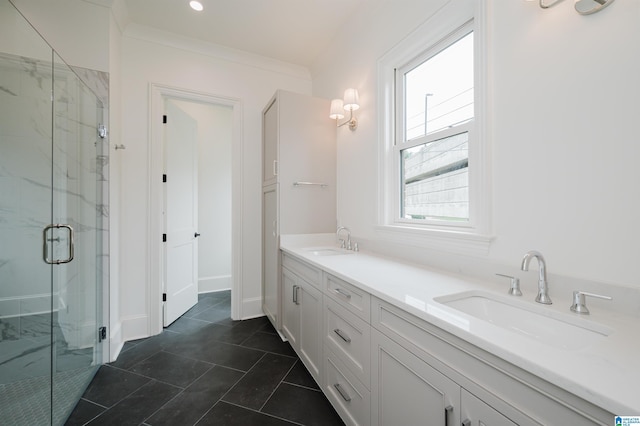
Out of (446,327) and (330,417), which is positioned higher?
(446,327)

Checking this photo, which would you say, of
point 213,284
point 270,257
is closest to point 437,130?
point 270,257

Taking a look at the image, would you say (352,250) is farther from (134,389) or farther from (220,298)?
(220,298)

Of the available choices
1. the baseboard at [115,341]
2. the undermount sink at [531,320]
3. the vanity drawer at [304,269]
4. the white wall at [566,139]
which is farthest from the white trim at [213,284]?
the undermount sink at [531,320]

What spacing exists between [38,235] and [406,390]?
2.24 metres

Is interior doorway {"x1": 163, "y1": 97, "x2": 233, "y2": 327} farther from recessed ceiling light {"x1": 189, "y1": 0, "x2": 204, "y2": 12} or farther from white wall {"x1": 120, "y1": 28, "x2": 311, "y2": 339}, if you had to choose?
recessed ceiling light {"x1": 189, "y1": 0, "x2": 204, "y2": 12}

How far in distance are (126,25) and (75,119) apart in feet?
3.89

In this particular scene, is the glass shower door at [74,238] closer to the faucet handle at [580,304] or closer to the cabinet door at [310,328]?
the cabinet door at [310,328]

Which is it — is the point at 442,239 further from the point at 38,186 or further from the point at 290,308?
the point at 38,186

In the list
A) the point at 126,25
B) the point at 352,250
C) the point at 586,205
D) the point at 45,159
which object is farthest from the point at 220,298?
the point at 586,205

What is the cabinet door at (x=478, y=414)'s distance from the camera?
70 cm

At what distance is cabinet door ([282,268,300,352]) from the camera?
214 cm

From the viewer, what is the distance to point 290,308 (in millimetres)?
2301

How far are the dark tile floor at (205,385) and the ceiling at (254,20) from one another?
3.00 m

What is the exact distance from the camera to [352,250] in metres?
2.37
